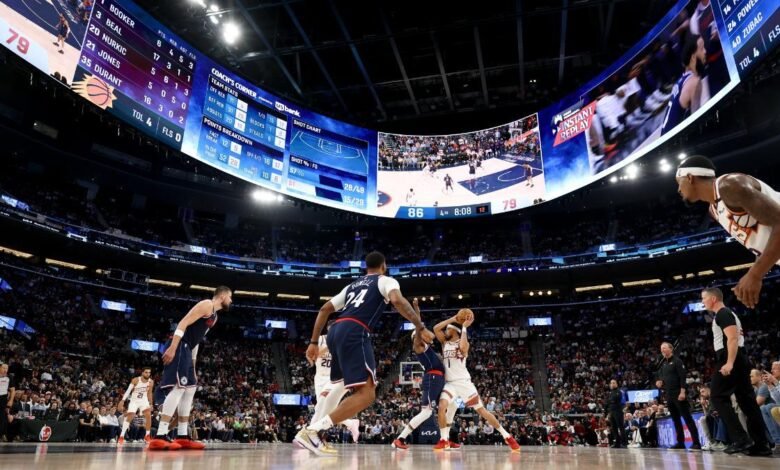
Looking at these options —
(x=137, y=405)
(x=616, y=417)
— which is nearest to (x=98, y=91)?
(x=137, y=405)

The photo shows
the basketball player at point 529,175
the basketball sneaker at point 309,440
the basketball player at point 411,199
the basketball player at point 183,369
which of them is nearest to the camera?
the basketball sneaker at point 309,440

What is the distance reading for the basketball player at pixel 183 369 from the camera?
650 centimetres

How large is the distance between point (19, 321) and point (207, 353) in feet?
31.1

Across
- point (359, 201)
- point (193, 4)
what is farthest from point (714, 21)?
point (193, 4)

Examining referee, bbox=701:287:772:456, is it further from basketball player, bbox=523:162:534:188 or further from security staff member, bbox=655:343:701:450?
basketball player, bbox=523:162:534:188

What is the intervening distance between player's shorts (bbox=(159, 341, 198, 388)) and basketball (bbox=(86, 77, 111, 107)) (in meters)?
13.5

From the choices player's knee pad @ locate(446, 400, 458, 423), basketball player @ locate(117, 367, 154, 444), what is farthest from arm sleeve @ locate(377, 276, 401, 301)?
basketball player @ locate(117, 367, 154, 444)

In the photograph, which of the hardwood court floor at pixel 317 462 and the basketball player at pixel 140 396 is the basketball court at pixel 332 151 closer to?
the basketball player at pixel 140 396

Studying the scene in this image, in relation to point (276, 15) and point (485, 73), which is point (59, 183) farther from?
point (485, 73)

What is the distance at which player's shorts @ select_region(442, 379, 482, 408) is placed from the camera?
8.77m

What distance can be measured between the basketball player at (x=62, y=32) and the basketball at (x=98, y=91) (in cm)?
126

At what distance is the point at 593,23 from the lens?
25.7 m

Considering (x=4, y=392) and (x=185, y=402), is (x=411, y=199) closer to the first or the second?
(x=4, y=392)

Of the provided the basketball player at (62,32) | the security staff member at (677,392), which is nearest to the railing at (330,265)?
the basketball player at (62,32)
